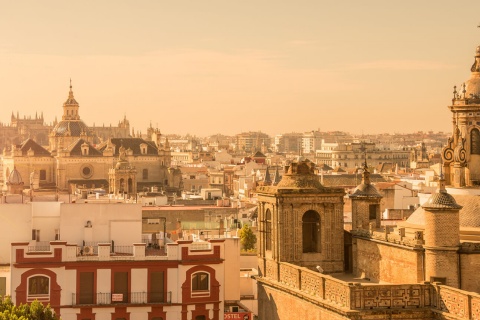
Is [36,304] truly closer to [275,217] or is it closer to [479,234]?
[275,217]

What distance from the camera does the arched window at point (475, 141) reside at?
29828 mm

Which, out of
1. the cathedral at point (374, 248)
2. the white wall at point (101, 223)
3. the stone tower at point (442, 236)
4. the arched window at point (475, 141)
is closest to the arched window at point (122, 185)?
the white wall at point (101, 223)

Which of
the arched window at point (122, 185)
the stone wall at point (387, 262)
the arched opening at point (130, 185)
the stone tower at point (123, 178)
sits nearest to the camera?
the stone wall at point (387, 262)

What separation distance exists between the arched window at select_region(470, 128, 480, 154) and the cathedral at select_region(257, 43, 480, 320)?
27 millimetres

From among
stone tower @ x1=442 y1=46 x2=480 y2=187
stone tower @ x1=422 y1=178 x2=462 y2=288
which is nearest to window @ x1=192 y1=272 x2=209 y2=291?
stone tower @ x1=442 y1=46 x2=480 y2=187

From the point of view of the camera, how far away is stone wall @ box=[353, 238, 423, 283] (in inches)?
1056

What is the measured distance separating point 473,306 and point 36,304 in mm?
11325

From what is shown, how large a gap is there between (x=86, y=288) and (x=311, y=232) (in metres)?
7.84

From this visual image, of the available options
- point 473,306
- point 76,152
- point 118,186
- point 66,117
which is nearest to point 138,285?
point 473,306

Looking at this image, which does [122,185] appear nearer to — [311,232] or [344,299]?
[311,232]

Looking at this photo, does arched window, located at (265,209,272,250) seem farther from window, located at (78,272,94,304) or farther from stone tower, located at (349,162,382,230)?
window, located at (78,272,94,304)

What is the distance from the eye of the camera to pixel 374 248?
99.1 feet

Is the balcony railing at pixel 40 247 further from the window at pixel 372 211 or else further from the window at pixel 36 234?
the window at pixel 372 211

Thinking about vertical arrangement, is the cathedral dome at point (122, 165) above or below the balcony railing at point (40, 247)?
above
